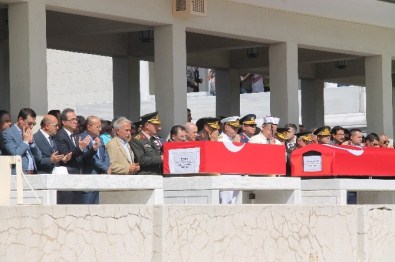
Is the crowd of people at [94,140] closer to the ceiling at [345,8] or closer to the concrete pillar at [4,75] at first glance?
the ceiling at [345,8]

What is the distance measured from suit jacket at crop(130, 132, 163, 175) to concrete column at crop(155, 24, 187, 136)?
5347mm

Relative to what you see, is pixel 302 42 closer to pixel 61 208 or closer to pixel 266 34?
pixel 266 34

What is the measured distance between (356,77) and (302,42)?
8.54 metres

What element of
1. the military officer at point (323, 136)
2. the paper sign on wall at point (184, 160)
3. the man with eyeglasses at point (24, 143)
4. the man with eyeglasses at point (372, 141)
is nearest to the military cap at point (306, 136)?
the military officer at point (323, 136)

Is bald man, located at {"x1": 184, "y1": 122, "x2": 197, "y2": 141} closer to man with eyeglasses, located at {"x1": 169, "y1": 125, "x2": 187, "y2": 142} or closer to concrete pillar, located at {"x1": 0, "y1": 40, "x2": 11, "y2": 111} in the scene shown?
man with eyeglasses, located at {"x1": 169, "y1": 125, "x2": 187, "y2": 142}

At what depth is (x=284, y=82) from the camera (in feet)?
72.0

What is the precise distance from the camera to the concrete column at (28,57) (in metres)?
15.9

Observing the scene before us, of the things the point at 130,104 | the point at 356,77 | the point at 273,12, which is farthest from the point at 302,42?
the point at 356,77

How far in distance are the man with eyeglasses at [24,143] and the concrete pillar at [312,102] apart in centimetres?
1957

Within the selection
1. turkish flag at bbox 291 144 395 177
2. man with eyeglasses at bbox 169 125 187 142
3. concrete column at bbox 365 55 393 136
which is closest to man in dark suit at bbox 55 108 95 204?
man with eyeglasses at bbox 169 125 187 142

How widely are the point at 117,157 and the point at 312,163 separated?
2801mm

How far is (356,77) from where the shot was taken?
30484 millimetres

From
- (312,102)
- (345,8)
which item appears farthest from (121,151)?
(312,102)

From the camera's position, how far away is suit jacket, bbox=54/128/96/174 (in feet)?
40.5
